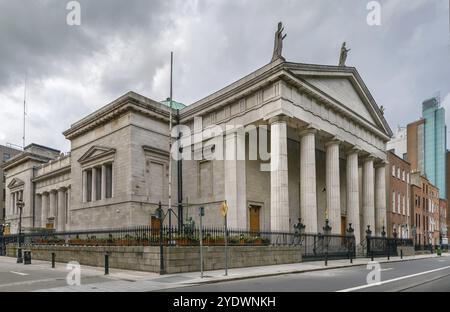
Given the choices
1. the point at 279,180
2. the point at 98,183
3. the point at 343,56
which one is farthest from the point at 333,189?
the point at 98,183

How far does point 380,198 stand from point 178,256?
110 ft

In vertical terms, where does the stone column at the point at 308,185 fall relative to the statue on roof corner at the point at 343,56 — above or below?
below

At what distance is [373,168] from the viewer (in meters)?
46.3

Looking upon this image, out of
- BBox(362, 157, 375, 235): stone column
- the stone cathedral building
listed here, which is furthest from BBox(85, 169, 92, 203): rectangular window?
BBox(362, 157, 375, 235): stone column

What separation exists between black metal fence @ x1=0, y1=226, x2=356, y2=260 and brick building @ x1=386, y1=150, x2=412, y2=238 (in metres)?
21.7

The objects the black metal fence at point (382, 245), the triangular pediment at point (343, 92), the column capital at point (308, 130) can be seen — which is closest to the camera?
the column capital at point (308, 130)

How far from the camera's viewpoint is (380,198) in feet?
151

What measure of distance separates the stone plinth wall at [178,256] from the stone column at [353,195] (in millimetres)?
13854

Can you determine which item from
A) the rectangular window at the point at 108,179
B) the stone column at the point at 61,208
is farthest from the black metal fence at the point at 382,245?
the stone column at the point at 61,208

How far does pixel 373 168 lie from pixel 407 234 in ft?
53.0

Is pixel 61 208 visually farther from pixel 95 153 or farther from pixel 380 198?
pixel 380 198

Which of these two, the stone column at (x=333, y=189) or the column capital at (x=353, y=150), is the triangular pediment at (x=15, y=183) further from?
the column capital at (x=353, y=150)

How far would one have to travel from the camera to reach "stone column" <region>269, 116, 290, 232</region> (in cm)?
2862

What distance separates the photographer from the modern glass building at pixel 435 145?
93.6 m
